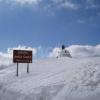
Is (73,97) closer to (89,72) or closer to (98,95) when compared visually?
(98,95)

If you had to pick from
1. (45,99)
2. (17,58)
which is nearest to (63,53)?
(17,58)

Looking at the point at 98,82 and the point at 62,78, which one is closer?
the point at 98,82

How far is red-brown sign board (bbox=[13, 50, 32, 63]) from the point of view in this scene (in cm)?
3944

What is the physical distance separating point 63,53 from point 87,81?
4842 cm

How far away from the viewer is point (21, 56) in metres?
39.8

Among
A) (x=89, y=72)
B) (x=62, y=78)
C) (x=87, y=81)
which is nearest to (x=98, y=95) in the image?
(x=87, y=81)

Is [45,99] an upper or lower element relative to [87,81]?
lower

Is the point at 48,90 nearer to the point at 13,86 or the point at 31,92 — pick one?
the point at 31,92

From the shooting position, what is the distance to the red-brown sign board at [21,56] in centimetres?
3944

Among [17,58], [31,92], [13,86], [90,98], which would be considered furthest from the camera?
[17,58]

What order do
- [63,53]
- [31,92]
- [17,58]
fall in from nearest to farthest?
[31,92] < [17,58] < [63,53]

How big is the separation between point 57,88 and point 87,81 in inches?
102

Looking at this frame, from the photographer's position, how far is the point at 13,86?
32.1m

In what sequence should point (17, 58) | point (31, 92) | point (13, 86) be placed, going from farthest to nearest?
point (17, 58), point (13, 86), point (31, 92)
